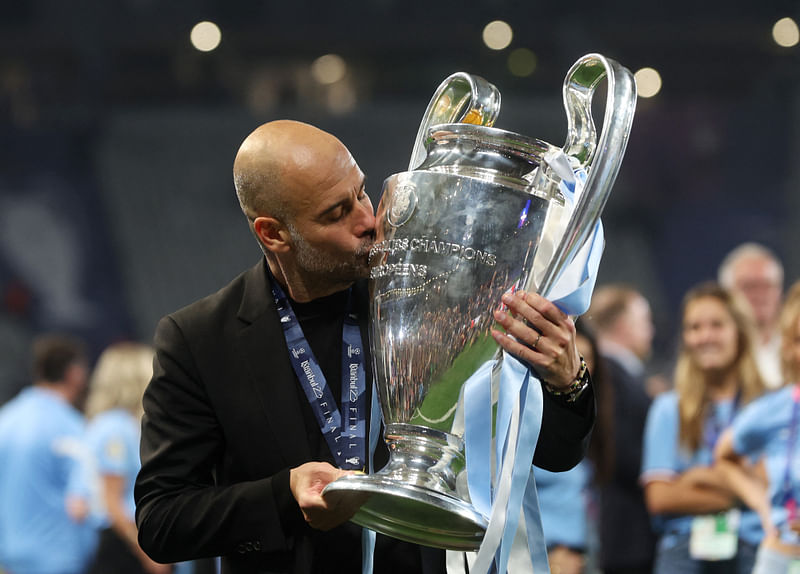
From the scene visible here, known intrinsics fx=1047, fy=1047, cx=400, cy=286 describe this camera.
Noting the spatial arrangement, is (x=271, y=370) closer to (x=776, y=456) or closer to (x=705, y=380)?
(x=776, y=456)

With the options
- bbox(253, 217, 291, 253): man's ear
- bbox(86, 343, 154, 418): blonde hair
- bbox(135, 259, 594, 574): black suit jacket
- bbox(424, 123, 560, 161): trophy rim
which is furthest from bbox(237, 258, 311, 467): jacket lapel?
bbox(86, 343, 154, 418): blonde hair

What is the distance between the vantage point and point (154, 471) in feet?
4.63

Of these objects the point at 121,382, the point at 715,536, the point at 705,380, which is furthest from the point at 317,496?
the point at 121,382

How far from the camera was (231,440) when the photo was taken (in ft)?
4.61

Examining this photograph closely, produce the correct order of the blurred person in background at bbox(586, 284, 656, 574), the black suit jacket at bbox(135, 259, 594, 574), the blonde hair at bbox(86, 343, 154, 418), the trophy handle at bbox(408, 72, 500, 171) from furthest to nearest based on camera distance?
1. the blonde hair at bbox(86, 343, 154, 418)
2. the blurred person in background at bbox(586, 284, 656, 574)
3. the trophy handle at bbox(408, 72, 500, 171)
4. the black suit jacket at bbox(135, 259, 594, 574)

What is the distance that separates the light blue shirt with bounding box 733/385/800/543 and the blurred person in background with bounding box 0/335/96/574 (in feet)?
9.18

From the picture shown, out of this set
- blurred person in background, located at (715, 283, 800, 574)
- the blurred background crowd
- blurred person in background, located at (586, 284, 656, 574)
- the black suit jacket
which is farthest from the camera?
the blurred background crowd

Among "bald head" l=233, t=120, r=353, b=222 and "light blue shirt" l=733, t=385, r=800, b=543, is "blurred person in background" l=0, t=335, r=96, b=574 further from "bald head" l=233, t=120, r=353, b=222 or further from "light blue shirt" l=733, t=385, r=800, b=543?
"bald head" l=233, t=120, r=353, b=222

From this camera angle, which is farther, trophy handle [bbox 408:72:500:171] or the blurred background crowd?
the blurred background crowd

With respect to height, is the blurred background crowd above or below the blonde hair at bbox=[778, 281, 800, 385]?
above

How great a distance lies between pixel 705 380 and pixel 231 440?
2.19 metres

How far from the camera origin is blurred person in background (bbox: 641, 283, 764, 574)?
3043 millimetres

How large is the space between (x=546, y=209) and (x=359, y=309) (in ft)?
1.13

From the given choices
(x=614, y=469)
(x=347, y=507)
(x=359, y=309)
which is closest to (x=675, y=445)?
(x=614, y=469)
